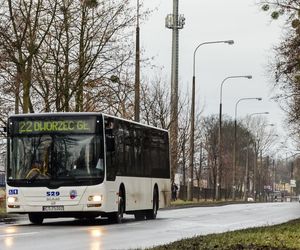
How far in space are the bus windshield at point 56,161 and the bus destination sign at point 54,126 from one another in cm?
19

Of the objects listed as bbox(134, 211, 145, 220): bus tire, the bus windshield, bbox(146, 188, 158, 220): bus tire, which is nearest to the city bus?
the bus windshield

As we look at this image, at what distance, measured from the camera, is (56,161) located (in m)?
23.8

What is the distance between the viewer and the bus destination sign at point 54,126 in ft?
79.1

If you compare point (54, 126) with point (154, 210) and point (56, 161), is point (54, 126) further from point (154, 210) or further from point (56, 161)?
point (154, 210)

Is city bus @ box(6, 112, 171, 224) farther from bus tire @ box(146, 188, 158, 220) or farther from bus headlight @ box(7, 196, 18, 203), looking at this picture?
bus tire @ box(146, 188, 158, 220)

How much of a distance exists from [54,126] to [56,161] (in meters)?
1.04

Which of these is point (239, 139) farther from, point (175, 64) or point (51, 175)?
point (51, 175)

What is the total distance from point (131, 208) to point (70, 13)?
38.5 feet

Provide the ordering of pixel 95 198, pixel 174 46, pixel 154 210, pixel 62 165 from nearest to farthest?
pixel 95 198, pixel 62 165, pixel 154 210, pixel 174 46

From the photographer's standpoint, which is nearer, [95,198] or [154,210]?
[95,198]

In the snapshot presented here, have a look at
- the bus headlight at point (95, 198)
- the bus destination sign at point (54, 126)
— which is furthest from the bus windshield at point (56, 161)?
the bus headlight at point (95, 198)

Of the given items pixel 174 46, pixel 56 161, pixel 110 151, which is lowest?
pixel 56 161

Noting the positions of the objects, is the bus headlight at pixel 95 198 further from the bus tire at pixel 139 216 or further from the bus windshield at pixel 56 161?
the bus tire at pixel 139 216

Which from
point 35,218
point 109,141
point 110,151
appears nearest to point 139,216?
point 35,218
